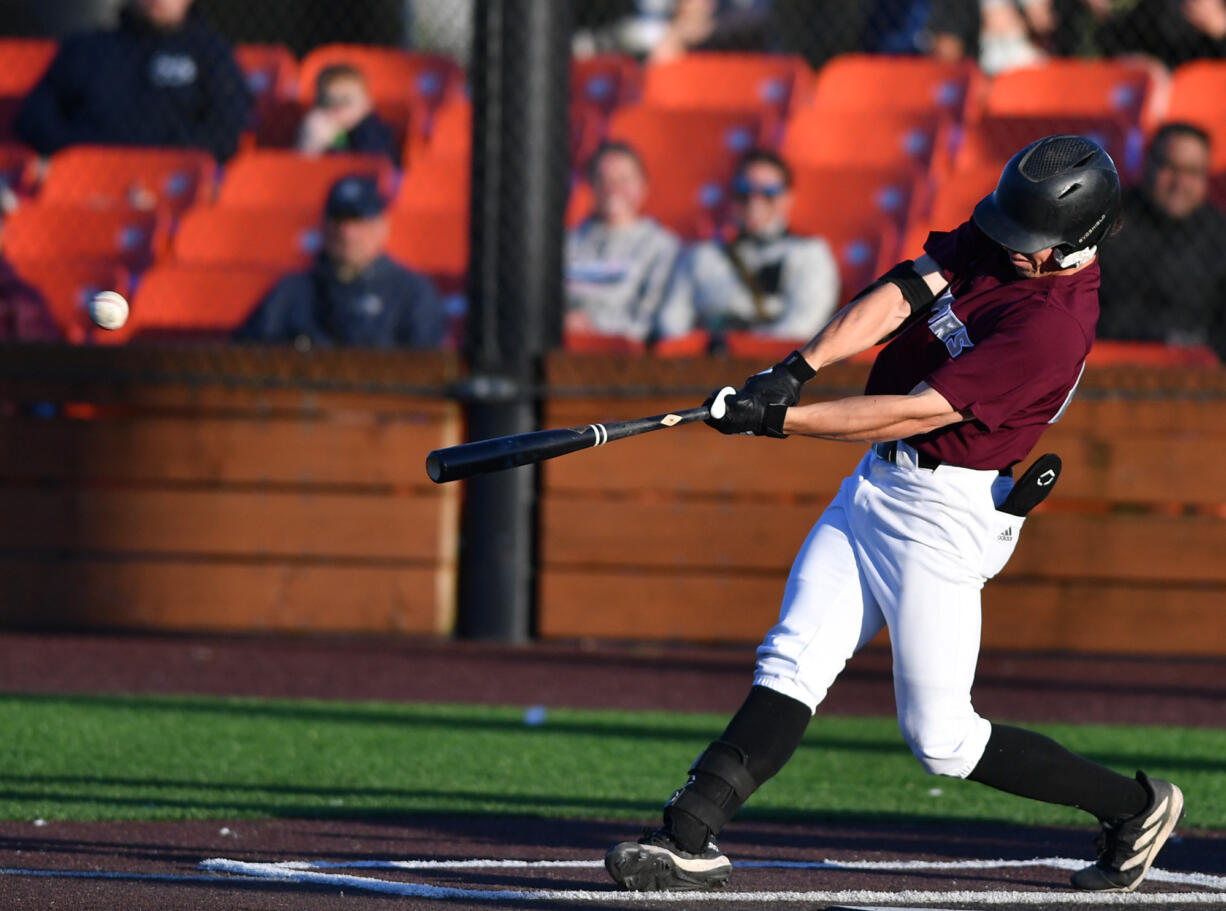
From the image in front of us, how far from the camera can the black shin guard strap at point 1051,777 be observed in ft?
12.3

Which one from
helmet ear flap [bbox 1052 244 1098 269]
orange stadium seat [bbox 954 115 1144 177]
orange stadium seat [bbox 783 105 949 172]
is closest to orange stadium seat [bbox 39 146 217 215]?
orange stadium seat [bbox 783 105 949 172]

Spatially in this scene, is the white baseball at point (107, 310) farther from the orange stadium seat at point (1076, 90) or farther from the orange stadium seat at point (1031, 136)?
the orange stadium seat at point (1076, 90)

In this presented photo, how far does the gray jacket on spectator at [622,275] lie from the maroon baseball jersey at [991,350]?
4.36 m

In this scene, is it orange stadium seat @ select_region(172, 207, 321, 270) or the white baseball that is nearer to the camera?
the white baseball

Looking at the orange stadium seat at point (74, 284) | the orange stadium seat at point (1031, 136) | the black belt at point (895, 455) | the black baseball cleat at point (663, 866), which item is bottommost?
the black baseball cleat at point (663, 866)

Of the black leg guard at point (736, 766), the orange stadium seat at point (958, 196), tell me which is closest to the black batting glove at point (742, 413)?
the black leg guard at point (736, 766)

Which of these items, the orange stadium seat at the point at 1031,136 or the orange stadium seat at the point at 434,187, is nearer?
the orange stadium seat at the point at 1031,136

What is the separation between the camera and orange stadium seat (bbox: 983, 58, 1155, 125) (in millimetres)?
9117

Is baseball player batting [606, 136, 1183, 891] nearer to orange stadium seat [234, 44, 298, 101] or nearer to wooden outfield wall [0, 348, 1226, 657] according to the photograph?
wooden outfield wall [0, 348, 1226, 657]

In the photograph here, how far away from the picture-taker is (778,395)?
11.6 feet

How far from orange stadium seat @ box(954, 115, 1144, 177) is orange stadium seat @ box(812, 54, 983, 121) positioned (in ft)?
0.81

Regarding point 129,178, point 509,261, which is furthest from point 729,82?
point 129,178

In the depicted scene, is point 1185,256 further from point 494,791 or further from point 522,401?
point 494,791

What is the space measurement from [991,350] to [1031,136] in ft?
19.3
